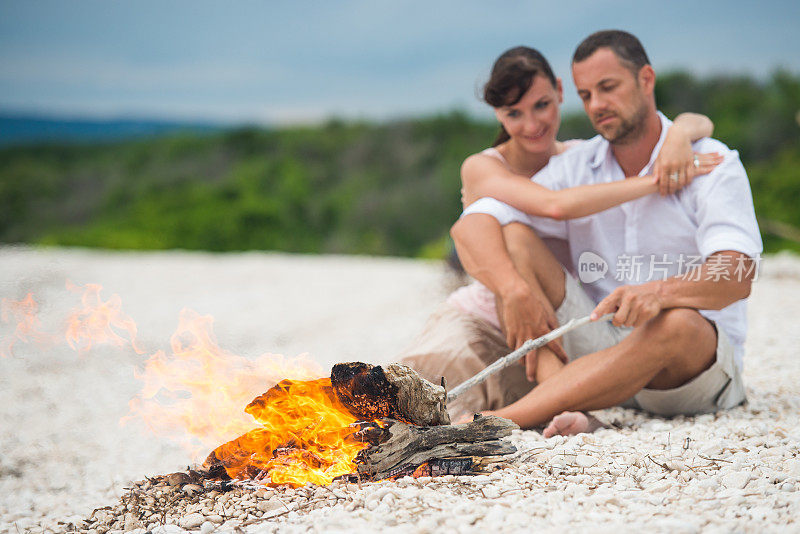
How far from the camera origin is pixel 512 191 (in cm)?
359

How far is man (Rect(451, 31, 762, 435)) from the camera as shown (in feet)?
10.2

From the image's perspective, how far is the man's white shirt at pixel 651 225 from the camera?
124 inches

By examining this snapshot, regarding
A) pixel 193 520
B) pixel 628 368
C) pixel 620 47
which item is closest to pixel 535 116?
pixel 620 47

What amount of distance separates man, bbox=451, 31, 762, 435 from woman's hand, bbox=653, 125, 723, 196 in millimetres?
59

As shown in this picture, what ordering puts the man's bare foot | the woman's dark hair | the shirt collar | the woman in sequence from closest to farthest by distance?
the man's bare foot
the woman
the shirt collar
the woman's dark hair

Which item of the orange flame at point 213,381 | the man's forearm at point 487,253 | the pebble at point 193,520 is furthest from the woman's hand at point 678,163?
the pebble at point 193,520

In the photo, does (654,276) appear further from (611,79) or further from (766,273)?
(766,273)

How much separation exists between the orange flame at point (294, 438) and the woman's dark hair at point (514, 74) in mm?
1842

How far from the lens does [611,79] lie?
3.42 meters

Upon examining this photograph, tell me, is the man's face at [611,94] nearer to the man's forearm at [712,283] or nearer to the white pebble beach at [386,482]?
the man's forearm at [712,283]

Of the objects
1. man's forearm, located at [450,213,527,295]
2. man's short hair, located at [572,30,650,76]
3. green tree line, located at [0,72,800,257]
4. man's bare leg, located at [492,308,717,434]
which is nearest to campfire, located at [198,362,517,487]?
man's bare leg, located at [492,308,717,434]

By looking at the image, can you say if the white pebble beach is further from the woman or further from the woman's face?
the woman's face

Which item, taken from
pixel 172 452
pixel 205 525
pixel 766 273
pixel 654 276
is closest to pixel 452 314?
pixel 654 276

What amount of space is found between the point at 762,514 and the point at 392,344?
206 inches
